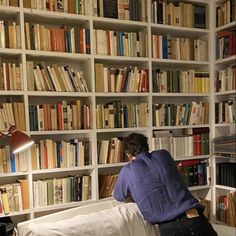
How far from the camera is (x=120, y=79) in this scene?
2908 millimetres

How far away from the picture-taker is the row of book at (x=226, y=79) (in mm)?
3166

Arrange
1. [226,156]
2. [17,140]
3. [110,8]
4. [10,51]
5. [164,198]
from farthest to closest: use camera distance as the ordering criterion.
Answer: [226,156] → [110,8] → [10,51] → [17,140] → [164,198]

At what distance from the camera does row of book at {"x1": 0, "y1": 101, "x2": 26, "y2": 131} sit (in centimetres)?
244

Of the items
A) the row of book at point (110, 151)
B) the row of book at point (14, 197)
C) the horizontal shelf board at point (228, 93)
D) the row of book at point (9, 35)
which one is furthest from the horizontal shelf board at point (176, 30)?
the row of book at point (14, 197)

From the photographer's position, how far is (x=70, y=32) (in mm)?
2701

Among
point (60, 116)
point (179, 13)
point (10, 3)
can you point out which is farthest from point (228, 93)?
point (10, 3)

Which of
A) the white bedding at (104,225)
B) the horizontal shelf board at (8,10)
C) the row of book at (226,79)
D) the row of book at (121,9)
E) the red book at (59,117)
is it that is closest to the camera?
the white bedding at (104,225)

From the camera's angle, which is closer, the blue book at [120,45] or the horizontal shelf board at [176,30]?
the blue book at [120,45]

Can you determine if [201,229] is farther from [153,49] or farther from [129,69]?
[153,49]

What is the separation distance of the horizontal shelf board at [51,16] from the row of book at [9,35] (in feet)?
0.52

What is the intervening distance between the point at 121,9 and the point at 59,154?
4.85 ft

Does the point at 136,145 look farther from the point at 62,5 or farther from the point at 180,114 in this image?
the point at 62,5

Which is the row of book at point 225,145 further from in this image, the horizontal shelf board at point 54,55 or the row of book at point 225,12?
the horizontal shelf board at point 54,55

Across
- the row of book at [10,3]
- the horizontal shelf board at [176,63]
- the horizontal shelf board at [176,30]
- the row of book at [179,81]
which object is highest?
the row of book at [10,3]
